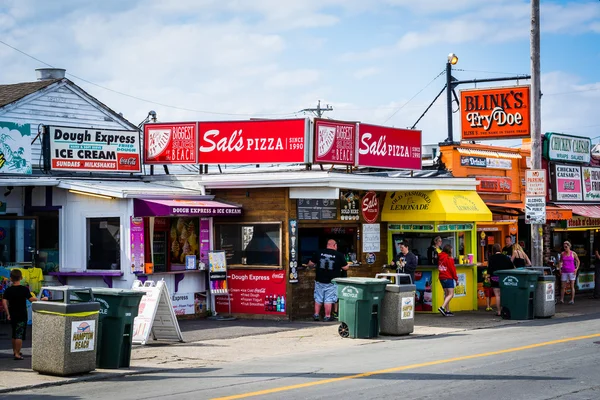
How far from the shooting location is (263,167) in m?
22.9

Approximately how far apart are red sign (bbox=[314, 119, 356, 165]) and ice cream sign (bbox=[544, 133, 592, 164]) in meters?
9.84

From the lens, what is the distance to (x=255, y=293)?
813 inches

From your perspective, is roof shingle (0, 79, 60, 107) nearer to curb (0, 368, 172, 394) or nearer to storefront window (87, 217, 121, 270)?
storefront window (87, 217, 121, 270)

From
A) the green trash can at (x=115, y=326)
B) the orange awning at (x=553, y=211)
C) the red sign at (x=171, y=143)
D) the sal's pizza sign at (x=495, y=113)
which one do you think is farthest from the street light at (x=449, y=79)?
the green trash can at (x=115, y=326)

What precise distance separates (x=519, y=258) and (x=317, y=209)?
17.5ft

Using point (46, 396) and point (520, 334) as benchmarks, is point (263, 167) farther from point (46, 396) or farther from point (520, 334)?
point (46, 396)

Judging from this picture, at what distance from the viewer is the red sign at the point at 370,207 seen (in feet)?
72.6

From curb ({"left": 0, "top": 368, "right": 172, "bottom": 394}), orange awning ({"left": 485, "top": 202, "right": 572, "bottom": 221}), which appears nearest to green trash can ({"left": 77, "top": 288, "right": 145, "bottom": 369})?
curb ({"left": 0, "top": 368, "right": 172, "bottom": 394})

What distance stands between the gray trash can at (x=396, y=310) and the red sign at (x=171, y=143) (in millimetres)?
6584

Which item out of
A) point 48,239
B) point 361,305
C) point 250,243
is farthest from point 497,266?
point 48,239

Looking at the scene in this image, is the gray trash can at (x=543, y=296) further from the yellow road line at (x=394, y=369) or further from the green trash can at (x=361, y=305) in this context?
the green trash can at (x=361, y=305)

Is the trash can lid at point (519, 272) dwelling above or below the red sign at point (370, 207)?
below

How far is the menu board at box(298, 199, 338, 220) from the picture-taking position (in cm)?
2053

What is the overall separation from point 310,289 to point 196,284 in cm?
260
